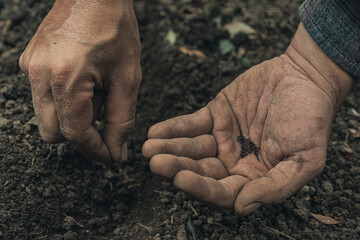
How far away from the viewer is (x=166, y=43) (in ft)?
10.8

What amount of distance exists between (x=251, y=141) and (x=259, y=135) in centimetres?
6

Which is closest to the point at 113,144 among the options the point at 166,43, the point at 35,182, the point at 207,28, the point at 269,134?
the point at 35,182

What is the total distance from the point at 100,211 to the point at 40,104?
0.81 meters

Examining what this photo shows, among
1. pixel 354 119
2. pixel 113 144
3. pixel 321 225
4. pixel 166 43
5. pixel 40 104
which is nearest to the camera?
pixel 40 104

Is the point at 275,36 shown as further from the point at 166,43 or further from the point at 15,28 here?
the point at 15,28

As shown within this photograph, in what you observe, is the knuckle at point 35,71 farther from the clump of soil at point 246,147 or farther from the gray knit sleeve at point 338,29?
the gray knit sleeve at point 338,29

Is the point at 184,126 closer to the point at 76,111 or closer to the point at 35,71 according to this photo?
the point at 76,111

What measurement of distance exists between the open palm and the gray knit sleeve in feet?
0.68

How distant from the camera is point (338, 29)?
6.98 ft

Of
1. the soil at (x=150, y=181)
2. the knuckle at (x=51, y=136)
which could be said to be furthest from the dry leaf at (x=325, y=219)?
the knuckle at (x=51, y=136)

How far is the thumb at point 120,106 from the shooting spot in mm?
1987

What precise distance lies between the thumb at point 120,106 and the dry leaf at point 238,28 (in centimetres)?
161

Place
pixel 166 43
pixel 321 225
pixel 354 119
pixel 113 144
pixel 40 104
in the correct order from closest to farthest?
1. pixel 40 104
2. pixel 113 144
3. pixel 321 225
4. pixel 354 119
5. pixel 166 43

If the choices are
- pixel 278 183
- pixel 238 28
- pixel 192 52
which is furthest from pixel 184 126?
pixel 238 28
